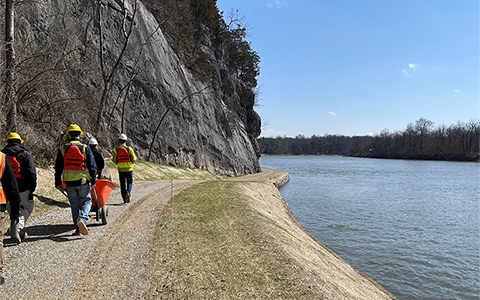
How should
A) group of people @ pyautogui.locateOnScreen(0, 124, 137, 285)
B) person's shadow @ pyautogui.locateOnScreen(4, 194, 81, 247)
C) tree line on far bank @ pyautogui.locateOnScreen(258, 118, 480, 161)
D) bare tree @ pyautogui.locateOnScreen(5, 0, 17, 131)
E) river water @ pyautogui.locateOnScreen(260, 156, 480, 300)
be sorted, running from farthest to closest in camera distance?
tree line on far bank @ pyautogui.locateOnScreen(258, 118, 480, 161) < bare tree @ pyautogui.locateOnScreen(5, 0, 17, 131) < river water @ pyautogui.locateOnScreen(260, 156, 480, 300) < person's shadow @ pyautogui.locateOnScreen(4, 194, 81, 247) < group of people @ pyautogui.locateOnScreen(0, 124, 137, 285)

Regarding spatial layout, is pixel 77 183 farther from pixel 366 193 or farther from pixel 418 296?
pixel 366 193

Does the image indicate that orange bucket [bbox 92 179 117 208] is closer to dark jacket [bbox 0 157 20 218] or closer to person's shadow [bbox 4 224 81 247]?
person's shadow [bbox 4 224 81 247]

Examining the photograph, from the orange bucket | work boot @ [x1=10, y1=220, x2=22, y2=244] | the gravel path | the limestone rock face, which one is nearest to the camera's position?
the gravel path

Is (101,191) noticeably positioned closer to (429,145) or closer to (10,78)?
(10,78)

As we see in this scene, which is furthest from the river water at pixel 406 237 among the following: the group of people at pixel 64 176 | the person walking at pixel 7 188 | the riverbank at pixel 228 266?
the person walking at pixel 7 188

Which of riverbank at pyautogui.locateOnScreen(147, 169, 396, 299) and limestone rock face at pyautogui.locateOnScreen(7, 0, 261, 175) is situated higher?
limestone rock face at pyautogui.locateOnScreen(7, 0, 261, 175)

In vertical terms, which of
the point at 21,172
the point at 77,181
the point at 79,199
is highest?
the point at 21,172

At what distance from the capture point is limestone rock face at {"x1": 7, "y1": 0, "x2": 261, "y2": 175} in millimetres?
16000

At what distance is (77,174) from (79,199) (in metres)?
0.61

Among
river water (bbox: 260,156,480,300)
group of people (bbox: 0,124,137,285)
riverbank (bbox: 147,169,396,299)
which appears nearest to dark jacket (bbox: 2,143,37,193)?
group of people (bbox: 0,124,137,285)

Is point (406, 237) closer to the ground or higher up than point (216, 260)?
closer to the ground

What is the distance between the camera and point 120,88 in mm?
27109

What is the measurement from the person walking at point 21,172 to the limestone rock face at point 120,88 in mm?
8722

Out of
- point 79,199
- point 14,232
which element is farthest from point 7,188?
point 79,199
